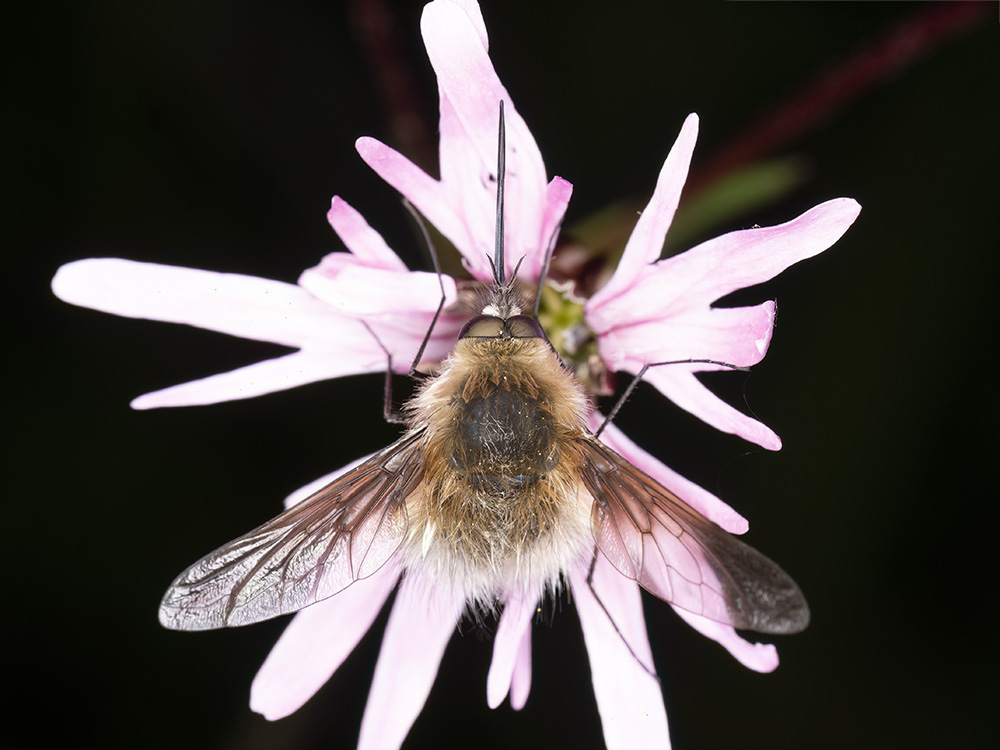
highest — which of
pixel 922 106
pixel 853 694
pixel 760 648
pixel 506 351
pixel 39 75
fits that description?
pixel 39 75

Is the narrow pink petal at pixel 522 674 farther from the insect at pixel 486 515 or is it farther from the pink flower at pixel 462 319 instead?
the insect at pixel 486 515

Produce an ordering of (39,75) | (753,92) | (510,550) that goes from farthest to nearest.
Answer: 1. (753,92)
2. (39,75)
3. (510,550)

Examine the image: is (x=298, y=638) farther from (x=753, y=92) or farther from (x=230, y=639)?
(x=753, y=92)

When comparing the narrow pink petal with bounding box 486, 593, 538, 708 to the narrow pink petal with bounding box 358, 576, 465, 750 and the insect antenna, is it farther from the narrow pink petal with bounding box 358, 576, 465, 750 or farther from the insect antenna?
the insect antenna

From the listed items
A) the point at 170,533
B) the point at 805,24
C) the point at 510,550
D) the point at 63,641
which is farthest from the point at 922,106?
the point at 63,641

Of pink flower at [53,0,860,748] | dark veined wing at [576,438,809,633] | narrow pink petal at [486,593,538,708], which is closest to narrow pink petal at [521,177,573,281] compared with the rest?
pink flower at [53,0,860,748]

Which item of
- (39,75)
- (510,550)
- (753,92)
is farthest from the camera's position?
(753,92)

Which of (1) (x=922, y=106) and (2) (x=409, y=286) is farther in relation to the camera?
(1) (x=922, y=106)

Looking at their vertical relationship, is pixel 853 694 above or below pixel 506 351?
below

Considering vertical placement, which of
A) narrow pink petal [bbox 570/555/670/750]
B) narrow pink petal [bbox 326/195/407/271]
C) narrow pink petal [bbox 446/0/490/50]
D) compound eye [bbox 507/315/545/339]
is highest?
narrow pink petal [bbox 446/0/490/50]
